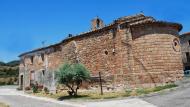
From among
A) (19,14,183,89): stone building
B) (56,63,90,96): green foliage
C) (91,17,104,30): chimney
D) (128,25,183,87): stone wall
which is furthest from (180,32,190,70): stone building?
(56,63,90,96): green foliage

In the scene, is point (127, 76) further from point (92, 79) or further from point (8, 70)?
point (8, 70)

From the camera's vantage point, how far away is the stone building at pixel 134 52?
2297 centimetres

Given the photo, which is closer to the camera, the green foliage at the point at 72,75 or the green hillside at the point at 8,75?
the green foliage at the point at 72,75

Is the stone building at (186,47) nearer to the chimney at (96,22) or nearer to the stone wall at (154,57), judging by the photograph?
the chimney at (96,22)

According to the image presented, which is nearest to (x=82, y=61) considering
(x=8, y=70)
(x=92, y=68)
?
(x=92, y=68)

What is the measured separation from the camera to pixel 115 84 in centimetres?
2398

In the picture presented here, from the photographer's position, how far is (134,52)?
23.5m

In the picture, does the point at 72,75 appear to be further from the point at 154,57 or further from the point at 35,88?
the point at 35,88

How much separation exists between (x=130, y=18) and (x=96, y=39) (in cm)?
382

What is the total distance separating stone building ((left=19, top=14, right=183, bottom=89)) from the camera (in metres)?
23.0

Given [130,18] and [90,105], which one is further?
[130,18]

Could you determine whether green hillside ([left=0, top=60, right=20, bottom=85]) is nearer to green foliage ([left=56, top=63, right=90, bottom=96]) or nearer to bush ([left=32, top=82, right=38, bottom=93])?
bush ([left=32, top=82, right=38, bottom=93])

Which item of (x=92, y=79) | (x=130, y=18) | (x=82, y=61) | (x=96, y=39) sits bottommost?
(x=92, y=79)

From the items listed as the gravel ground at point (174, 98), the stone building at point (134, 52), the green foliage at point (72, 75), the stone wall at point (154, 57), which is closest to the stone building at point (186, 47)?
the stone building at point (134, 52)
